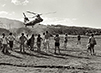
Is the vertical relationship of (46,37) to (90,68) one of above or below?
above

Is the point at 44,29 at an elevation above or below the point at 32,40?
above

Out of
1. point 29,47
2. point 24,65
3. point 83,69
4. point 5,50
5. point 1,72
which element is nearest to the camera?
point 1,72

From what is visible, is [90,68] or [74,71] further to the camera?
[90,68]

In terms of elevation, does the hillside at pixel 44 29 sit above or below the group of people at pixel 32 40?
above

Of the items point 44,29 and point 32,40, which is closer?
point 32,40

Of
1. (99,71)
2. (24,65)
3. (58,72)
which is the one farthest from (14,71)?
(99,71)

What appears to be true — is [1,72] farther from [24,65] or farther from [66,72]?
[66,72]

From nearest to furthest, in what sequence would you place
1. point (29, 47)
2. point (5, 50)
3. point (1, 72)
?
point (1, 72) < point (5, 50) < point (29, 47)

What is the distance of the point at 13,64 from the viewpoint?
11258 mm

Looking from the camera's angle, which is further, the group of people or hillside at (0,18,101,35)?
hillside at (0,18,101,35)

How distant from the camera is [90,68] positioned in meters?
10.3

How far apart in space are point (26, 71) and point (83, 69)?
10.5ft

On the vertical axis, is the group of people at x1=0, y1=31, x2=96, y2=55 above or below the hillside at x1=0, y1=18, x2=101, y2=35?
below

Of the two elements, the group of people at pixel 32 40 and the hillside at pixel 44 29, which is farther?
the hillside at pixel 44 29
